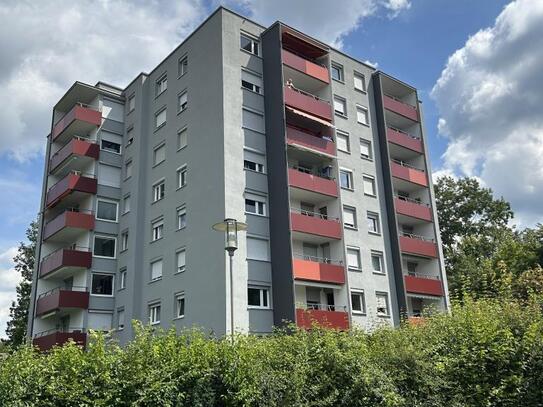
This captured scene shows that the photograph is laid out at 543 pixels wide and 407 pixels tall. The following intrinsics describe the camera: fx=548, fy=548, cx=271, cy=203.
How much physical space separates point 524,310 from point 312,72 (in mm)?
24206

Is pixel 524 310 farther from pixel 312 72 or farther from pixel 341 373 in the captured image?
pixel 312 72

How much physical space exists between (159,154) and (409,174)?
17206 mm

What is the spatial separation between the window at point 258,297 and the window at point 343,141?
11.4m

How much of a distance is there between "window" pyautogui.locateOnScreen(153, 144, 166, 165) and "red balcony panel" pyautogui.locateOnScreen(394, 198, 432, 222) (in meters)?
15.4

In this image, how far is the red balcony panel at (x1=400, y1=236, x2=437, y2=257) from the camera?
3544cm

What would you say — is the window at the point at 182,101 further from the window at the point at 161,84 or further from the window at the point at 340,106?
the window at the point at 340,106

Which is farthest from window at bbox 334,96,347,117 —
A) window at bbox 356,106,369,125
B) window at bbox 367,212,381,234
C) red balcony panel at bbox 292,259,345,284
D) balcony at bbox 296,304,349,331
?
balcony at bbox 296,304,349,331

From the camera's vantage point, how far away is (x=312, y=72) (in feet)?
112

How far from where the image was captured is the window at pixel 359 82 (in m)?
38.6

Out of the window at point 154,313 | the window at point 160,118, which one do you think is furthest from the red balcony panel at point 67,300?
the window at point 160,118

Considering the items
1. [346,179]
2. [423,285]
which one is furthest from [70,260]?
[423,285]

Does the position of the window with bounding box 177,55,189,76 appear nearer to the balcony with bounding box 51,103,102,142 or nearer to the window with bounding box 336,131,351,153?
the balcony with bounding box 51,103,102,142

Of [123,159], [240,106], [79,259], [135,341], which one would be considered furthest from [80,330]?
[135,341]

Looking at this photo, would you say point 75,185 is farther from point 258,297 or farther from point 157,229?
point 258,297
